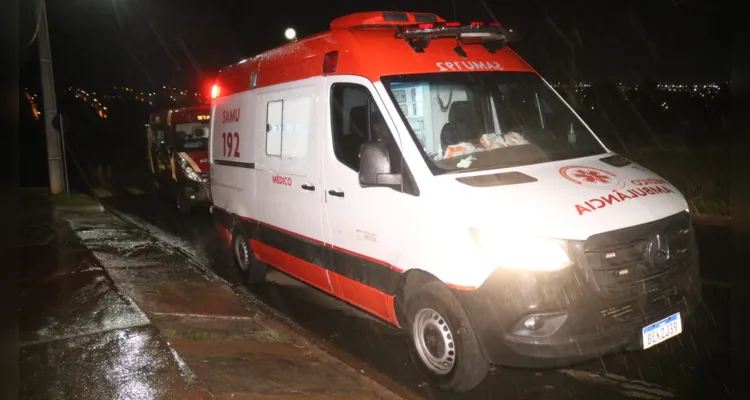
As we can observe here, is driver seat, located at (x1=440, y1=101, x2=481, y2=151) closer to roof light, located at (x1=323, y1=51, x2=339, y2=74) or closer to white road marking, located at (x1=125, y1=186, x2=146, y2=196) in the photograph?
roof light, located at (x1=323, y1=51, x2=339, y2=74)

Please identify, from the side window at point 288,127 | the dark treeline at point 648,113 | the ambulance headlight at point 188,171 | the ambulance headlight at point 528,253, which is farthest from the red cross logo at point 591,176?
the dark treeline at point 648,113

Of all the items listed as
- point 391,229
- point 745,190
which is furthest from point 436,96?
point 745,190

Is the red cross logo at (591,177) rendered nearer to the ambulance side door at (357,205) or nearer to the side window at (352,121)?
the ambulance side door at (357,205)

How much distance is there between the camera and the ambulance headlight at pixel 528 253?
343cm

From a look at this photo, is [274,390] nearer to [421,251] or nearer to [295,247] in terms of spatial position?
[421,251]

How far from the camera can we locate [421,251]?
3.94 m

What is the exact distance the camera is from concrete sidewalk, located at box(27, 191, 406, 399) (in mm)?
3953

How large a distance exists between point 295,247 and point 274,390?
1927 millimetres

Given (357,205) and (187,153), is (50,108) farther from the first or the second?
(357,205)

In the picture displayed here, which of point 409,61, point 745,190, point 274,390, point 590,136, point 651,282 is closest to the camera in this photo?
point 745,190

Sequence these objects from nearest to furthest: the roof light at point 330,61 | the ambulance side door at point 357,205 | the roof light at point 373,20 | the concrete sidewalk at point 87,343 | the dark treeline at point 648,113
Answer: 1. the concrete sidewalk at point 87,343
2. the ambulance side door at point 357,205
3. the roof light at point 330,61
4. the roof light at point 373,20
5. the dark treeline at point 648,113

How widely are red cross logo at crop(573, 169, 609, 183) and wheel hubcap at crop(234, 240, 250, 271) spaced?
166 inches

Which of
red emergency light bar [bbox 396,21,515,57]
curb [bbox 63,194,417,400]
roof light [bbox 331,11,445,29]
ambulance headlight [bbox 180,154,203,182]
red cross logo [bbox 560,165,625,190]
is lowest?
curb [bbox 63,194,417,400]

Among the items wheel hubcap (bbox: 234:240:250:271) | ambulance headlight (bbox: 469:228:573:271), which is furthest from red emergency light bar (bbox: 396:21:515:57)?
wheel hubcap (bbox: 234:240:250:271)
